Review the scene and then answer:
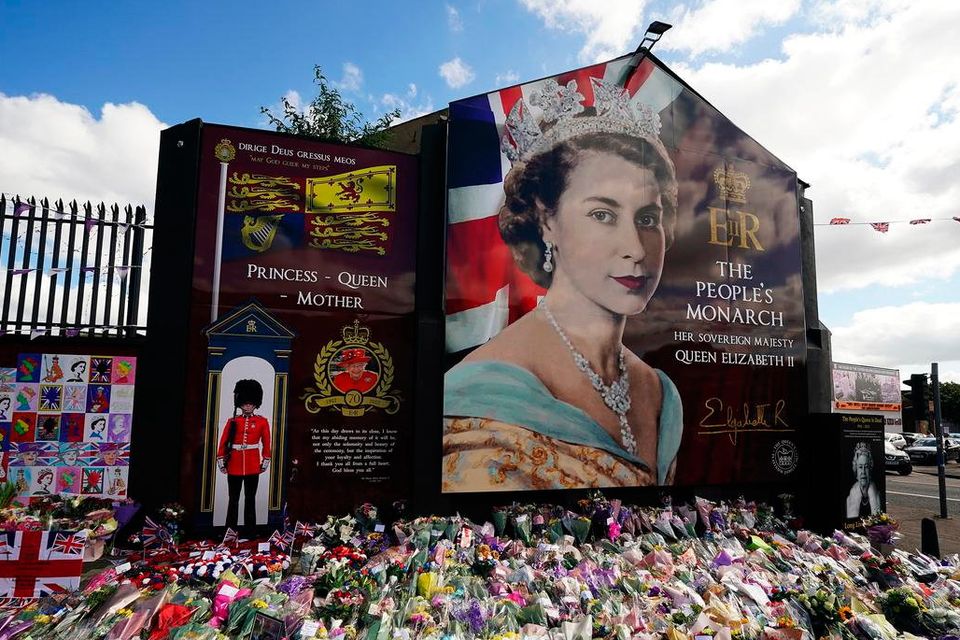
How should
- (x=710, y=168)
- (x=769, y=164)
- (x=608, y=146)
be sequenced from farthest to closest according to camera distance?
(x=769, y=164) < (x=710, y=168) < (x=608, y=146)

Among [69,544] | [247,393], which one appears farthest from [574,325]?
[69,544]

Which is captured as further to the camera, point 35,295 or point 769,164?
point 769,164

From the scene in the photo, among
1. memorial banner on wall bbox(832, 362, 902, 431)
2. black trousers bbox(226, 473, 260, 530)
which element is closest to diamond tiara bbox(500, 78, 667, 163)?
black trousers bbox(226, 473, 260, 530)

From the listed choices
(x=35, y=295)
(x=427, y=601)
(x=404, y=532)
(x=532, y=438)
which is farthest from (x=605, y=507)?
(x=35, y=295)

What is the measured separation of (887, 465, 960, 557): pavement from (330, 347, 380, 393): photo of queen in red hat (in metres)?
8.37

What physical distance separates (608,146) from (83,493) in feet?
→ 28.3

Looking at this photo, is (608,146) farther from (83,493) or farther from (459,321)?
(83,493)

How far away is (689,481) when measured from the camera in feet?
31.4

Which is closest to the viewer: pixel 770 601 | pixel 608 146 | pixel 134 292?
pixel 770 601

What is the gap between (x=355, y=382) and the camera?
8.00 metres

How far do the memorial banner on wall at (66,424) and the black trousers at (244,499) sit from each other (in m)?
1.20

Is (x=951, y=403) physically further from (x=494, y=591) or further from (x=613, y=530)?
(x=494, y=591)

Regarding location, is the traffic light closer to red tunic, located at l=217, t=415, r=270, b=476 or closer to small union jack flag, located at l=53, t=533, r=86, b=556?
red tunic, located at l=217, t=415, r=270, b=476

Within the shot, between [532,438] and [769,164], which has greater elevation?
[769,164]
